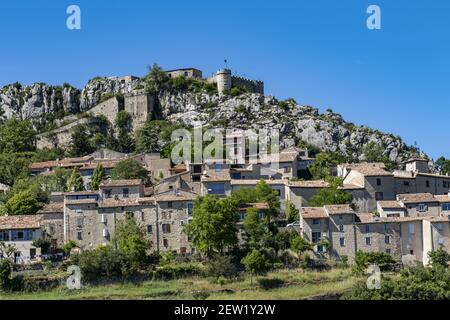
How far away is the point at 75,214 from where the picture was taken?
6512cm

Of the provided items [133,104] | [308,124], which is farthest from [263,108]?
[133,104]

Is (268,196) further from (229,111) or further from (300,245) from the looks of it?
(229,111)

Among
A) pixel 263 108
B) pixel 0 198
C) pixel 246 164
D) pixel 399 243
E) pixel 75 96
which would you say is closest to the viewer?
pixel 399 243

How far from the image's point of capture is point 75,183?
76188mm

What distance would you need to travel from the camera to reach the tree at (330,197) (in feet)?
221

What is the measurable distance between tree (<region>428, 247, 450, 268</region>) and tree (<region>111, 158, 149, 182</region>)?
32109 millimetres

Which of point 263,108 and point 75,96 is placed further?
point 75,96

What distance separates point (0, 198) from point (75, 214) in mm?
14364

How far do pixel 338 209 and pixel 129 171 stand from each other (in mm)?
24888

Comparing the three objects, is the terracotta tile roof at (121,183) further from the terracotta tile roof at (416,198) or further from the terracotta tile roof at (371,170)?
the terracotta tile roof at (416,198)

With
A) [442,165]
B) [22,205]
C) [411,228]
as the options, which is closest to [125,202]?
[22,205]

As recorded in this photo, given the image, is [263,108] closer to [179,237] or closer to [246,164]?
[246,164]

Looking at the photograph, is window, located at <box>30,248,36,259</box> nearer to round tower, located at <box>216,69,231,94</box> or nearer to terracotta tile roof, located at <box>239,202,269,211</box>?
terracotta tile roof, located at <box>239,202,269,211</box>
